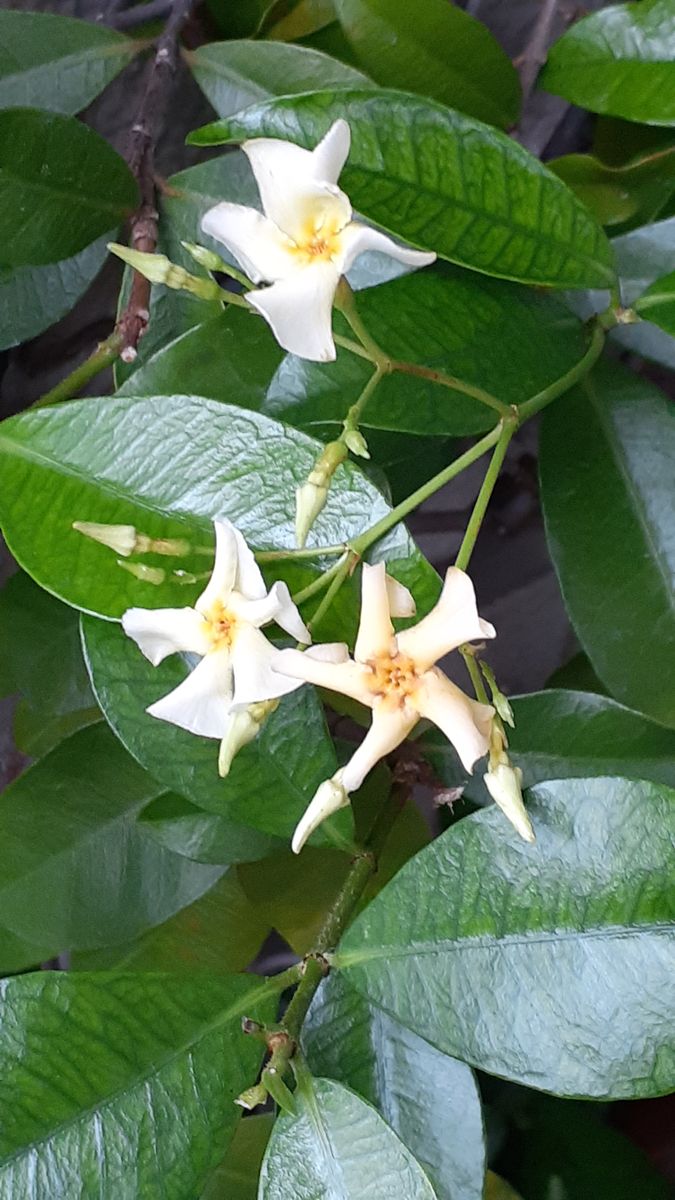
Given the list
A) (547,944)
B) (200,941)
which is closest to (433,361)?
(547,944)

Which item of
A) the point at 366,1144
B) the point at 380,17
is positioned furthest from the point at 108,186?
the point at 366,1144

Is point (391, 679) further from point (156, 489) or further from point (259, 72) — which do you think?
point (259, 72)

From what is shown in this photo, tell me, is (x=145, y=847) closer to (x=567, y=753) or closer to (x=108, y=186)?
(x=567, y=753)

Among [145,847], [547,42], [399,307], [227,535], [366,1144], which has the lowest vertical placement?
[366,1144]

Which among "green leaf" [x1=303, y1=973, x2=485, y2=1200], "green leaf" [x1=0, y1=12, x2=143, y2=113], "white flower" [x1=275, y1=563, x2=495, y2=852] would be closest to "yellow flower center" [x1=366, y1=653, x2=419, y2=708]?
"white flower" [x1=275, y1=563, x2=495, y2=852]

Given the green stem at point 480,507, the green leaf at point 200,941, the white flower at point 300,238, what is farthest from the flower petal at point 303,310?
the green leaf at point 200,941

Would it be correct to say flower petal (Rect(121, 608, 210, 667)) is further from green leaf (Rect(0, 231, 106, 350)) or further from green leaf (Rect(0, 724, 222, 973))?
green leaf (Rect(0, 231, 106, 350))
